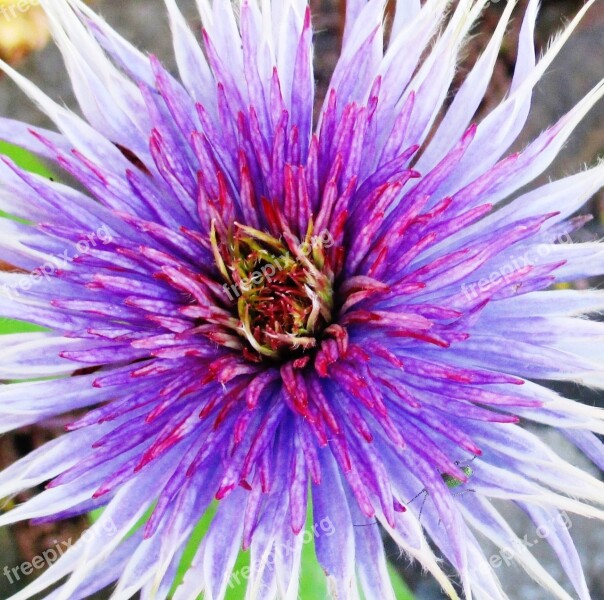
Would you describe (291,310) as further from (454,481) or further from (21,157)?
(21,157)

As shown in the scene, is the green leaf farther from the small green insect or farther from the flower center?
the small green insect

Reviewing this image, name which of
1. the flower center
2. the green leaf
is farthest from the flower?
the green leaf

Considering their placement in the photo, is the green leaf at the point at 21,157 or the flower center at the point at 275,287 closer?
the flower center at the point at 275,287

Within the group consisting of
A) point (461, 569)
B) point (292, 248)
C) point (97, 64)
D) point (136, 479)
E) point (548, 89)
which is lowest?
point (461, 569)

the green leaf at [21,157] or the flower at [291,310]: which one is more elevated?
the green leaf at [21,157]

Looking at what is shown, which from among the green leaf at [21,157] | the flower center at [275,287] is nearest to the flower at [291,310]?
the flower center at [275,287]

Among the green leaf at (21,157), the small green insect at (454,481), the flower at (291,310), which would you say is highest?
the green leaf at (21,157)

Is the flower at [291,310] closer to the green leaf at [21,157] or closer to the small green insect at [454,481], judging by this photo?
the small green insect at [454,481]

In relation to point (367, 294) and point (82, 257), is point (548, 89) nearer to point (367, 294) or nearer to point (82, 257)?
point (367, 294)

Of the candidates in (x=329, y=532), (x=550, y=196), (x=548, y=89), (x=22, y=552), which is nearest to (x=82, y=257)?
(x=329, y=532)
